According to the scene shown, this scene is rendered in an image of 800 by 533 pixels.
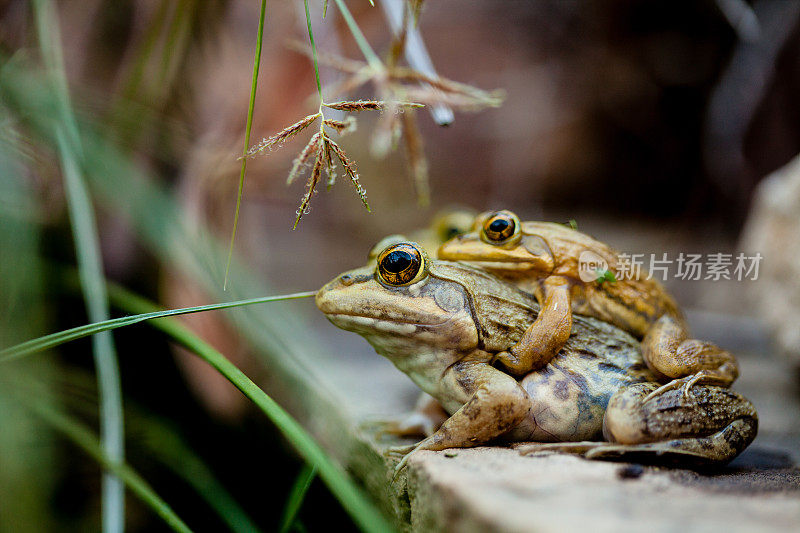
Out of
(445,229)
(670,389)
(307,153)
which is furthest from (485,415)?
(445,229)

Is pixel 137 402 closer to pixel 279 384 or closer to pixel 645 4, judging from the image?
pixel 279 384

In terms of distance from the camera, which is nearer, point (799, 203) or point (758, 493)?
point (758, 493)

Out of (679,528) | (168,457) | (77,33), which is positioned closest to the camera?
(679,528)

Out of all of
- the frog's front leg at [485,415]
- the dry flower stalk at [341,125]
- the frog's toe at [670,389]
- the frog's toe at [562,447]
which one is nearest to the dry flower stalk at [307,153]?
the dry flower stalk at [341,125]

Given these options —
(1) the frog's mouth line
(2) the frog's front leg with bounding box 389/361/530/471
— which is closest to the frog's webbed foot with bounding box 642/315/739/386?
(2) the frog's front leg with bounding box 389/361/530/471

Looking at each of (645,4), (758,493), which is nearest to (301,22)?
(758,493)

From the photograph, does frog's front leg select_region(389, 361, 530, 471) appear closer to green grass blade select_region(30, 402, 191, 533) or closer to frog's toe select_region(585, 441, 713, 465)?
frog's toe select_region(585, 441, 713, 465)
